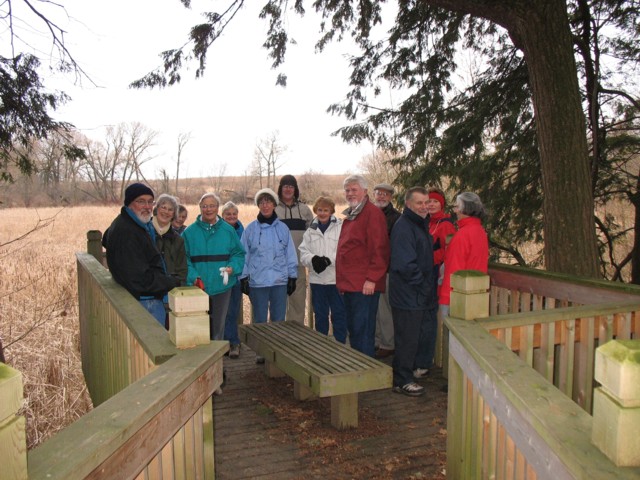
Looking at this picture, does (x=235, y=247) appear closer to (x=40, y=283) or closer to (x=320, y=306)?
(x=320, y=306)

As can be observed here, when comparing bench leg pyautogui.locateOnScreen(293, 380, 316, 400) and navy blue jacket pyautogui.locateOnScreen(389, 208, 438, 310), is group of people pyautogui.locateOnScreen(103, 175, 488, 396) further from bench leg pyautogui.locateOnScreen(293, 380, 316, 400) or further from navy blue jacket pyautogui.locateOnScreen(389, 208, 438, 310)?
bench leg pyautogui.locateOnScreen(293, 380, 316, 400)

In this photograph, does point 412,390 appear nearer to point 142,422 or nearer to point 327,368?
point 327,368

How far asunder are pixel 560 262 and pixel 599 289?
1391 millimetres

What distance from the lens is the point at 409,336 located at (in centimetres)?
461

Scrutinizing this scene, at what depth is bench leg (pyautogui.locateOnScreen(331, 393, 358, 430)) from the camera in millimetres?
4031

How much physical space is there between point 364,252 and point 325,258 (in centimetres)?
53

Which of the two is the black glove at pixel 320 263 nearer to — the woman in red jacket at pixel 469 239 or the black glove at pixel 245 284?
the black glove at pixel 245 284

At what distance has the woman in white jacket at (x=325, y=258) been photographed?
533 cm

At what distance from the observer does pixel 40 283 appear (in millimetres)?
11500

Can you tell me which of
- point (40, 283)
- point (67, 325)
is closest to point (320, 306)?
point (67, 325)

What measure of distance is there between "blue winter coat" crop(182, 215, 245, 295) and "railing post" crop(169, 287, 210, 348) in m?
2.74

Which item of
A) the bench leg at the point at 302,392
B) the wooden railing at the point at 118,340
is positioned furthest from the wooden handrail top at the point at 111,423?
the bench leg at the point at 302,392

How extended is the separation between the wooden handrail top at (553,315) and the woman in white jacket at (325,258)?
256 cm

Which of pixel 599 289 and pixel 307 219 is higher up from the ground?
pixel 307 219
